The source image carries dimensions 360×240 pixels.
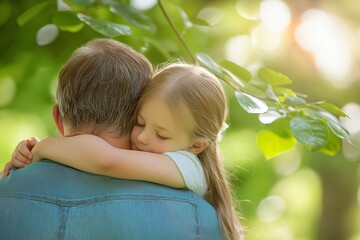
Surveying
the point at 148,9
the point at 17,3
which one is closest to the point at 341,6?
the point at 148,9

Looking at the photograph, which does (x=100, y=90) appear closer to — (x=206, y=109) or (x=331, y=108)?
(x=206, y=109)

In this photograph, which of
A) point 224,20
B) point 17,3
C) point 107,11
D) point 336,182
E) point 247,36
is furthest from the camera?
point 336,182

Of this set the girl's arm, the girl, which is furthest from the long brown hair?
the girl's arm

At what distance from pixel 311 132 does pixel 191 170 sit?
0.37 meters

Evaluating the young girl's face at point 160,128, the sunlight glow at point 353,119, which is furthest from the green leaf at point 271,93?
the sunlight glow at point 353,119

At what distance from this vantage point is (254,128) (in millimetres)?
4574

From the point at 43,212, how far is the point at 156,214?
0.80 ft

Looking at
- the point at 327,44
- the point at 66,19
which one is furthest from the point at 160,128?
the point at 327,44

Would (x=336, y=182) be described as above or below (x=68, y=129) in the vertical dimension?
below

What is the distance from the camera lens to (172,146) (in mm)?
1885

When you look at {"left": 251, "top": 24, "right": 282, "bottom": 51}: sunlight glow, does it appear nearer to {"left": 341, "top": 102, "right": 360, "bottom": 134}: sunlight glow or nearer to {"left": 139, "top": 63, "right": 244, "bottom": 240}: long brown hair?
{"left": 341, "top": 102, "right": 360, "bottom": 134}: sunlight glow

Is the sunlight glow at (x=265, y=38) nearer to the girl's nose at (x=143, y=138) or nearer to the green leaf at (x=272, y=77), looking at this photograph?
the green leaf at (x=272, y=77)

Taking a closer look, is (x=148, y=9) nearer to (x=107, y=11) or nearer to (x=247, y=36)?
(x=107, y=11)

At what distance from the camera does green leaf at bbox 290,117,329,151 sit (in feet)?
6.48
